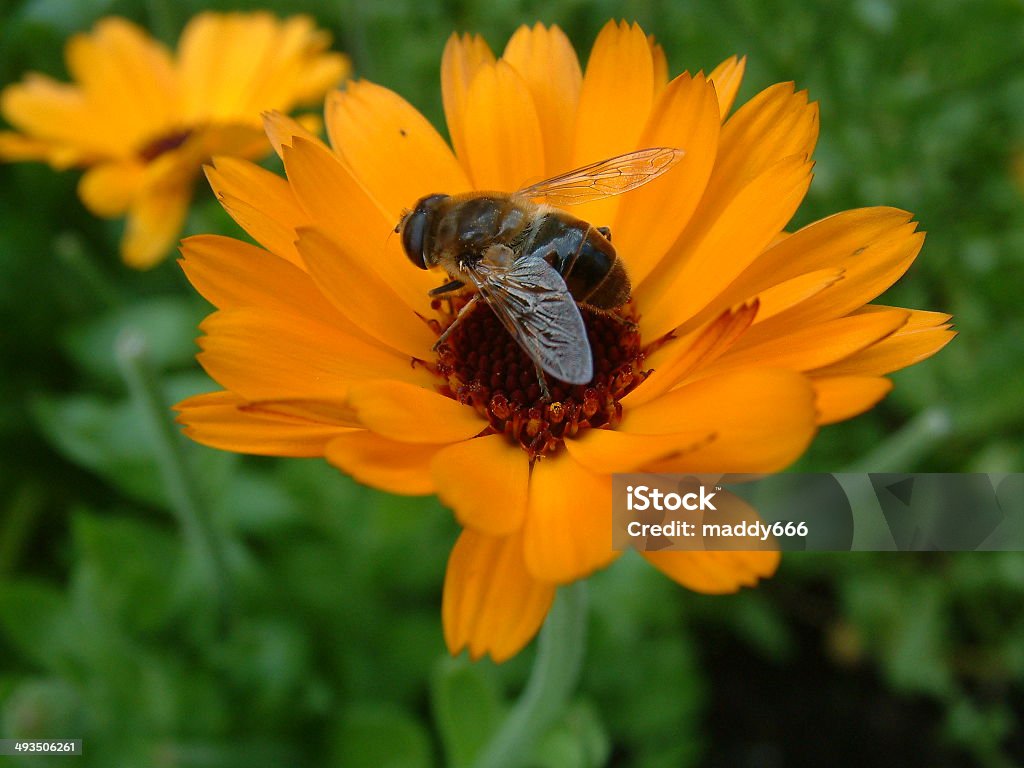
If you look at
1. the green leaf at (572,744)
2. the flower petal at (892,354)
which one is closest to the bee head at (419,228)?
the flower petal at (892,354)

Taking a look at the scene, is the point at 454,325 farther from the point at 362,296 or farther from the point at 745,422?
the point at 745,422

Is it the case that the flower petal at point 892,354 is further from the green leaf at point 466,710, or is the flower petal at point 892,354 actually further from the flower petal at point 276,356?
the green leaf at point 466,710

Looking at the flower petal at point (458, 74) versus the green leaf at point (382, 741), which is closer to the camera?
the flower petal at point (458, 74)

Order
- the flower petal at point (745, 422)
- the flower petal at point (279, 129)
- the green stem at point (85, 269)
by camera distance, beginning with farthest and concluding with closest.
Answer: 1. the green stem at point (85, 269)
2. the flower petal at point (279, 129)
3. the flower petal at point (745, 422)

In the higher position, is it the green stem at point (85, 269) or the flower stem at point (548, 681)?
the green stem at point (85, 269)

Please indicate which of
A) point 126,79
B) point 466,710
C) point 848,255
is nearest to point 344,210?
point 848,255

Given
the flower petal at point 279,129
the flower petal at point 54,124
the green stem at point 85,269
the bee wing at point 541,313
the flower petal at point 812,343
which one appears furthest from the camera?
the flower petal at point 54,124
